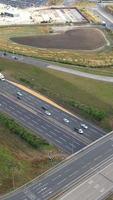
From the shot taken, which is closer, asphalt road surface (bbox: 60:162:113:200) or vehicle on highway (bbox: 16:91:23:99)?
asphalt road surface (bbox: 60:162:113:200)

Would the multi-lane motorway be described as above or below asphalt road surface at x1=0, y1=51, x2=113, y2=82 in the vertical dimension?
above

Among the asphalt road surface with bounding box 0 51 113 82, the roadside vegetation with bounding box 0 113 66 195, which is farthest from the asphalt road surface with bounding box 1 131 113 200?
the asphalt road surface with bounding box 0 51 113 82

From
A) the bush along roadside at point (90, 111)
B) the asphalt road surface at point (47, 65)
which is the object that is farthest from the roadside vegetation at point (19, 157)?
the asphalt road surface at point (47, 65)

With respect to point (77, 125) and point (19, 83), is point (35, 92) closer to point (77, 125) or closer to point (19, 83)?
point (19, 83)

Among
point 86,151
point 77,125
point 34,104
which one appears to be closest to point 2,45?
point 34,104

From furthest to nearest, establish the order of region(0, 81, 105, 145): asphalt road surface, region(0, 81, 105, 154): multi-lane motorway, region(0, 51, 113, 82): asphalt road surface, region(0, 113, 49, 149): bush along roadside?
region(0, 51, 113, 82): asphalt road surface < region(0, 81, 105, 145): asphalt road surface < region(0, 81, 105, 154): multi-lane motorway < region(0, 113, 49, 149): bush along roadside

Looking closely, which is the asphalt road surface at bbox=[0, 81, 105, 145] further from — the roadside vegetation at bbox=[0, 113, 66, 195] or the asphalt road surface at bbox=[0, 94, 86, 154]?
the roadside vegetation at bbox=[0, 113, 66, 195]

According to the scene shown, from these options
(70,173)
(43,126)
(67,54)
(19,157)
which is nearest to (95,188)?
(70,173)

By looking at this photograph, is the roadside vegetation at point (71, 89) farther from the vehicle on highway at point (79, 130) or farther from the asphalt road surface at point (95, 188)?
the asphalt road surface at point (95, 188)
